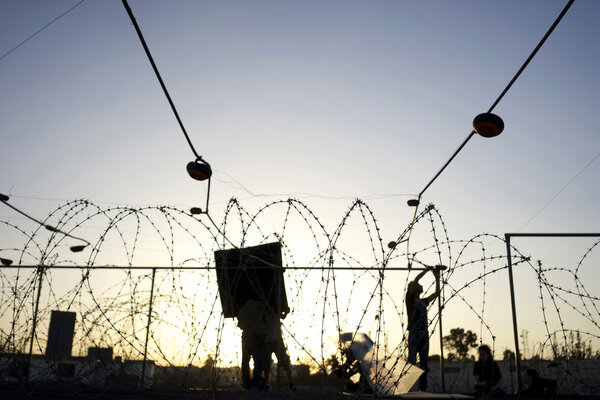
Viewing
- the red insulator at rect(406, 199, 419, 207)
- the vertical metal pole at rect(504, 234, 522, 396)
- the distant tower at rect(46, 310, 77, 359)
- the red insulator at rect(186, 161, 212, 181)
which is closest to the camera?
the vertical metal pole at rect(504, 234, 522, 396)

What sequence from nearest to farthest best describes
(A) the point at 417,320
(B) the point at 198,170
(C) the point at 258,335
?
(A) the point at 417,320 < (B) the point at 198,170 < (C) the point at 258,335

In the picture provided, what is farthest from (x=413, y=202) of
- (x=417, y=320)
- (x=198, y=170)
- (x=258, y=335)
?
(x=198, y=170)

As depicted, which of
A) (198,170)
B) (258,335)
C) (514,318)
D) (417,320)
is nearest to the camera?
(514,318)

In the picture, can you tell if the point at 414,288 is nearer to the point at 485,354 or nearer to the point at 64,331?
the point at 485,354

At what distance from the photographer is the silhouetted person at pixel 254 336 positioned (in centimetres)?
703

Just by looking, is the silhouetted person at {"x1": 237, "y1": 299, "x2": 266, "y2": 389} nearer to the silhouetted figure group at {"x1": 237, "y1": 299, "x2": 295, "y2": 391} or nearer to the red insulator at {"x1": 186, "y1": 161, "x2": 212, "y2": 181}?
the silhouetted figure group at {"x1": 237, "y1": 299, "x2": 295, "y2": 391}

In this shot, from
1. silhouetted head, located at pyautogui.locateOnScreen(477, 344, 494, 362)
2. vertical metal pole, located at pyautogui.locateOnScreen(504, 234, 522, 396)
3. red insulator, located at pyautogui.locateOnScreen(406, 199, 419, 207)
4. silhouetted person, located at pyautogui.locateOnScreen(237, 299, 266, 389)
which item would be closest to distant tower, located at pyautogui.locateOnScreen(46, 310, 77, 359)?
silhouetted person, located at pyautogui.locateOnScreen(237, 299, 266, 389)

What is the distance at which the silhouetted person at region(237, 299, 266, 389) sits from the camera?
23.1 feet

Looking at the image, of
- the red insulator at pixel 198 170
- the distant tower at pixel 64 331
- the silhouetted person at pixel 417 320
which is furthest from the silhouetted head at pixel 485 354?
the distant tower at pixel 64 331

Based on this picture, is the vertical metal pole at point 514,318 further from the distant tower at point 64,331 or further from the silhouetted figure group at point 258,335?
the distant tower at point 64,331

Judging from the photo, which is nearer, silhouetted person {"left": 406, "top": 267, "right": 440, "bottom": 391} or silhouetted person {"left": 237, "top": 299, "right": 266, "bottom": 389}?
silhouetted person {"left": 406, "top": 267, "right": 440, "bottom": 391}

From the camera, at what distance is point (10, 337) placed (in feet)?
18.4

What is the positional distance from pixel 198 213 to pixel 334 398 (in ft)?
13.3

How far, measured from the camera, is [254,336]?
718 centimetres
